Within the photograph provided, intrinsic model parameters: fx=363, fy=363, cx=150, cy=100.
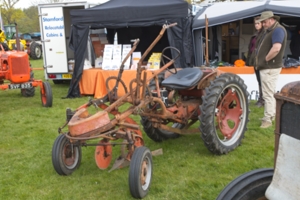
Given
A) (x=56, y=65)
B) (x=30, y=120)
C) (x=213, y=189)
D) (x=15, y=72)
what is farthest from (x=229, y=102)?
(x=56, y=65)

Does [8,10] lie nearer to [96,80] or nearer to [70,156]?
[96,80]

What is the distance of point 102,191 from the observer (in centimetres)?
357

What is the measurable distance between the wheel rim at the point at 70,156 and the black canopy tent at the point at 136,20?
172 inches

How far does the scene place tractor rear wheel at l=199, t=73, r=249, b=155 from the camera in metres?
4.00

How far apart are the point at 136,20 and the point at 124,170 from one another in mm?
4670

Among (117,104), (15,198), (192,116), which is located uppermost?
(117,104)

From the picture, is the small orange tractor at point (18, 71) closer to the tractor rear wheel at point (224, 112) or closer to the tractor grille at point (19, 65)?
the tractor grille at point (19, 65)

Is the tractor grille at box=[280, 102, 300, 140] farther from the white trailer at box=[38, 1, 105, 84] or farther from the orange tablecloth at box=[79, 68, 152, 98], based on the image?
the white trailer at box=[38, 1, 105, 84]

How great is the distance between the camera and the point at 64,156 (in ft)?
12.5

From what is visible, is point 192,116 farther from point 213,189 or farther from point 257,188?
point 257,188

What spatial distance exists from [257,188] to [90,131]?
6.02 feet

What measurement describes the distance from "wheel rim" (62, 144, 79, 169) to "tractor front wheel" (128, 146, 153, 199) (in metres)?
0.89

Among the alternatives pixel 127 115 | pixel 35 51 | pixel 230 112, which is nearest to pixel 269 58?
pixel 230 112

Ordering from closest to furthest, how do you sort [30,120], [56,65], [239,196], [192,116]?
[239,196] → [192,116] → [30,120] → [56,65]
